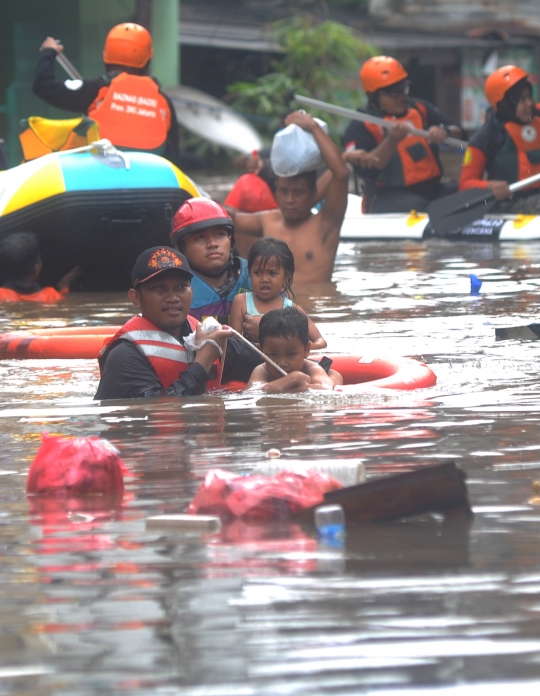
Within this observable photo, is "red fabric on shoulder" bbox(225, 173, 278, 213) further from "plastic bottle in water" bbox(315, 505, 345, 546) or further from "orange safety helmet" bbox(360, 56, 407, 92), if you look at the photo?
"plastic bottle in water" bbox(315, 505, 345, 546)

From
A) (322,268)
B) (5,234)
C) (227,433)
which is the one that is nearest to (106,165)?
(5,234)

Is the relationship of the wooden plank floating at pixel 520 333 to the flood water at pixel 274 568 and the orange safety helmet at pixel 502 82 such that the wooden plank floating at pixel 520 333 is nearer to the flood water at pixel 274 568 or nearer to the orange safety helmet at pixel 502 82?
the flood water at pixel 274 568

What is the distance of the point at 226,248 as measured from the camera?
17.6 feet

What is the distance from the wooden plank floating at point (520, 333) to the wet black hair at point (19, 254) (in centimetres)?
344

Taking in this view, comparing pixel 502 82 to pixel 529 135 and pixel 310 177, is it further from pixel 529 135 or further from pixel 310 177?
pixel 310 177

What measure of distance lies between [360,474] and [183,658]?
3.59 feet

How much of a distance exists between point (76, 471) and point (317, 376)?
1655 mm

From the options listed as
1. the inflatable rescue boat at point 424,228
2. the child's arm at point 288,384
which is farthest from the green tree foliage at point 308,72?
the child's arm at point 288,384

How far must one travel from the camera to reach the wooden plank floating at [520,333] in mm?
5715

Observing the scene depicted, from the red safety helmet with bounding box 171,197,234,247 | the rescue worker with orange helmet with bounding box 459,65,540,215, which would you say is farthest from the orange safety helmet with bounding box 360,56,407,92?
the red safety helmet with bounding box 171,197,234,247

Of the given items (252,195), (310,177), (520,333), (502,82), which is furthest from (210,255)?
(502,82)

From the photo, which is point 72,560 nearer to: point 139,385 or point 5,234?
point 139,385

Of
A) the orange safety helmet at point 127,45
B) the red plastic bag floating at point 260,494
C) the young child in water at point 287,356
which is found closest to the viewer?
the red plastic bag floating at point 260,494

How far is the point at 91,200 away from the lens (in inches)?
320
